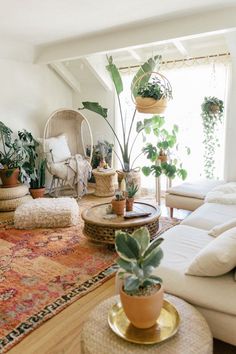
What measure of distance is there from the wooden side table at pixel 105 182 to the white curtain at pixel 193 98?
1205 mm

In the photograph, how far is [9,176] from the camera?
13.9ft

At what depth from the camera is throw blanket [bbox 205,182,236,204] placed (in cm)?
304

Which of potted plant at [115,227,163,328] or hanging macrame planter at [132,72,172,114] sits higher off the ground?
hanging macrame planter at [132,72,172,114]

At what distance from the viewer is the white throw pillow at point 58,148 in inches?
186

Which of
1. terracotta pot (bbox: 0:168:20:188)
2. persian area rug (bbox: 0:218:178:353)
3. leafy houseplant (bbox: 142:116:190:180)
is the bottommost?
persian area rug (bbox: 0:218:178:353)

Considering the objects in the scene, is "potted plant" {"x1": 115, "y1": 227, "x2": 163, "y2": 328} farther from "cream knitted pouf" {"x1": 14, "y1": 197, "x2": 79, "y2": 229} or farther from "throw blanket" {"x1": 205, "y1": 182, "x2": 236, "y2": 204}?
"cream knitted pouf" {"x1": 14, "y1": 197, "x2": 79, "y2": 229}

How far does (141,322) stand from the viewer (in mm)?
1189

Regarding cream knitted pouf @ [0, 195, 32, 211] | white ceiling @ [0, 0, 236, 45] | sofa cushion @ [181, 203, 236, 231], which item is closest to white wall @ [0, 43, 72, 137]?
white ceiling @ [0, 0, 236, 45]

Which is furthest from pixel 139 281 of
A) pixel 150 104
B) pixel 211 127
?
pixel 211 127

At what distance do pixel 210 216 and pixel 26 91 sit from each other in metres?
3.74

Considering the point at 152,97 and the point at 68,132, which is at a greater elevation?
the point at 152,97

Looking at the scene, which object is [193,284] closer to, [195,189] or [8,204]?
[195,189]

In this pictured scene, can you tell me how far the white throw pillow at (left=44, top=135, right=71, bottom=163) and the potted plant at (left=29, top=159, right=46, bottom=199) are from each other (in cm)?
23

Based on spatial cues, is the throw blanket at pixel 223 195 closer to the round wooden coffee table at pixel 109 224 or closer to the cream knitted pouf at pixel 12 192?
the round wooden coffee table at pixel 109 224
